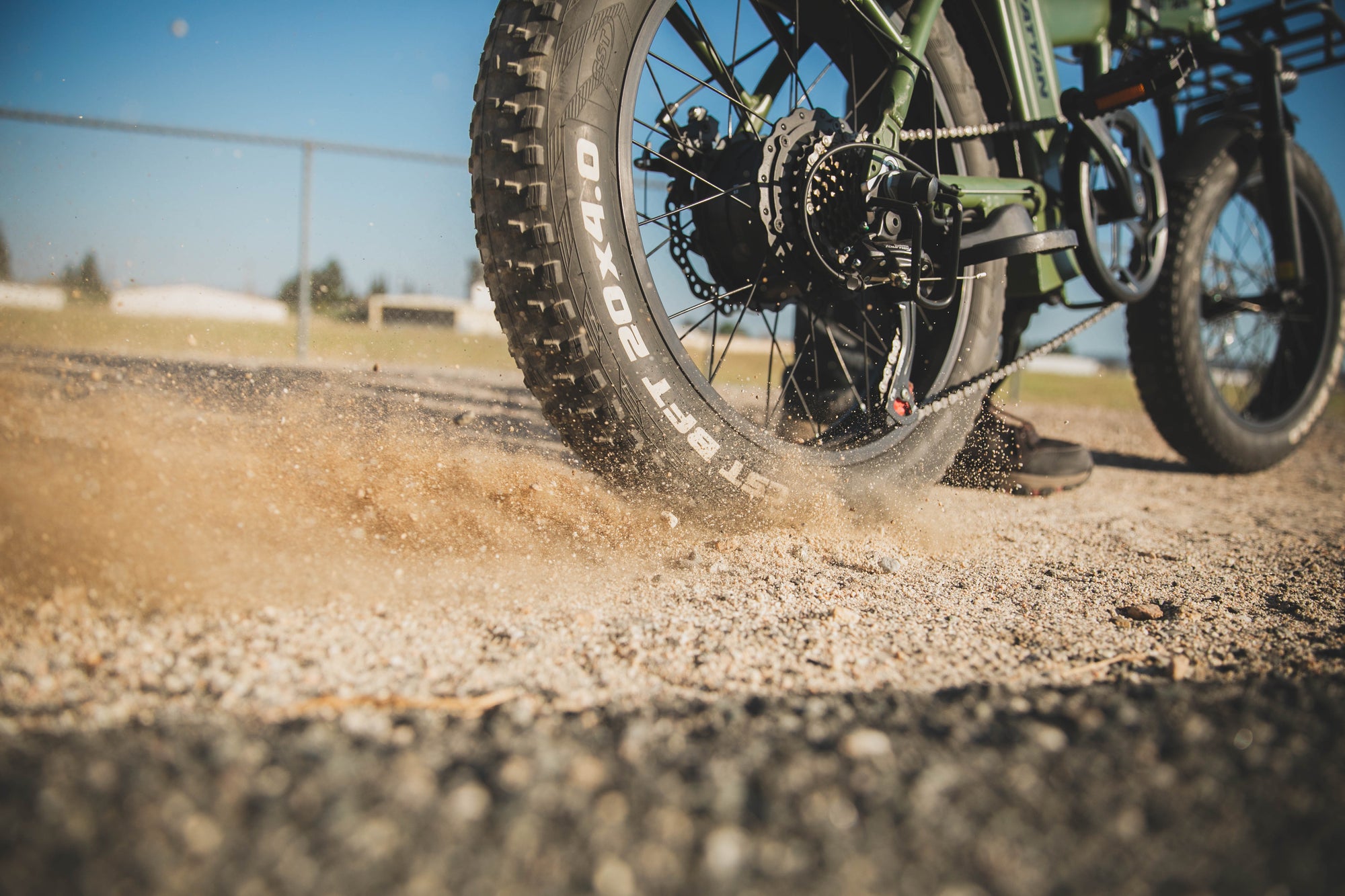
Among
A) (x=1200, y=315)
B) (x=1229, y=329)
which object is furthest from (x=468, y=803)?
(x=1229, y=329)

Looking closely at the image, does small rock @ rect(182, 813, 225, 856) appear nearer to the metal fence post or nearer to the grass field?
the grass field

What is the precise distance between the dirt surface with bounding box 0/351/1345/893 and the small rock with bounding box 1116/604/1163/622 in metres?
0.02

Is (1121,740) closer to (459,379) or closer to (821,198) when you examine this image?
(821,198)

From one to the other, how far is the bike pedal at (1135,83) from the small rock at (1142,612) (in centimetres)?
166

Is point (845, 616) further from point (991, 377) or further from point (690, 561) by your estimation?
point (991, 377)

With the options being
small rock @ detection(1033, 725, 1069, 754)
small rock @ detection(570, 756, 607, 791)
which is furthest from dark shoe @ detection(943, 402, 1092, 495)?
small rock @ detection(570, 756, 607, 791)

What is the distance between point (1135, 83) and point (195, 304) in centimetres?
649

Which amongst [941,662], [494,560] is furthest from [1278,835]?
[494,560]

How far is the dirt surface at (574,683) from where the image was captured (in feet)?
1.82

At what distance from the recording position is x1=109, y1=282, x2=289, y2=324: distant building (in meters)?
3.88

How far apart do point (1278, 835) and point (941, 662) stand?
46 cm

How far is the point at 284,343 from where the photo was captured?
6090 millimetres

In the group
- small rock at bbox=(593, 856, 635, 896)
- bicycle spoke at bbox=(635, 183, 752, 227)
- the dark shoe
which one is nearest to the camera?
small rock at bbox=(593, 856, 635, 896)

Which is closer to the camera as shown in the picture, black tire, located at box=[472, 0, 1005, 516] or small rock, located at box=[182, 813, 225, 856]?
small rock, located at box=[182, 813, 225, 856]
